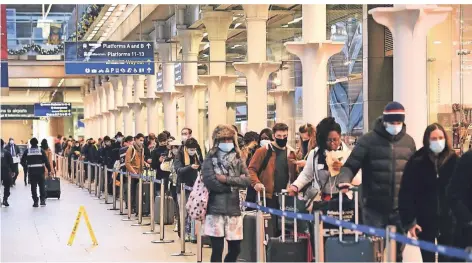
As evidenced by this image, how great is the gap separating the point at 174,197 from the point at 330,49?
399 centimetres

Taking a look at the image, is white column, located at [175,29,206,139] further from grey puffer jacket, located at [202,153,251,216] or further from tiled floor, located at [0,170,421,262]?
grey puffer jacket, located at [202,153,251,216]

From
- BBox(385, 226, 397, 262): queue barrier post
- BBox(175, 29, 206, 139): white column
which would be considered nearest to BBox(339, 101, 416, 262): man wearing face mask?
BBox(385, 226, 397, 262): queue barrier post

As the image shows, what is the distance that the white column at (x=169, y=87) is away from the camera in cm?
3853

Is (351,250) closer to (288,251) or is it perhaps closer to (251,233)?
(288,251)

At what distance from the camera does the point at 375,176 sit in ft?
30.1

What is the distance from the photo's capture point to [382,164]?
9156 millimetres

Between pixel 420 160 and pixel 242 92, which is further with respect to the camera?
pixel 242 92

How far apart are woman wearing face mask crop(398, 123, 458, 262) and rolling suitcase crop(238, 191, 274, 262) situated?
3.51 m

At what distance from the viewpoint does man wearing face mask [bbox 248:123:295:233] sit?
39.9 ft

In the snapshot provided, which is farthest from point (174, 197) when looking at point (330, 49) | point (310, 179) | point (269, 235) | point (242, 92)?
point (242, 92)

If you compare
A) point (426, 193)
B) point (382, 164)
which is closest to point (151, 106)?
point (382, 164)

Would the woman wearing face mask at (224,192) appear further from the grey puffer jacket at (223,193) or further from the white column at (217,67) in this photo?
the white column at (217,67)

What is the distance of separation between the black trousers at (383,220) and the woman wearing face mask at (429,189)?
0.30 metres

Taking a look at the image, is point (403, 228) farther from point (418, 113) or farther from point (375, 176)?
point (418, 113)
